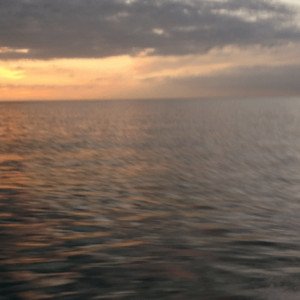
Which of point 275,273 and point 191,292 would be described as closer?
point 191,292

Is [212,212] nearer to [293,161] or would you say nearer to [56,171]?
[56,171]

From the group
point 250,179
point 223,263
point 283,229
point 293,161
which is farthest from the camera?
point 293,161

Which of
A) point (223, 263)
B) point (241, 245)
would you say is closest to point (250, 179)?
point (241, 245)

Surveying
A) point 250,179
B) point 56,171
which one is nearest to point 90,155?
point 56,171

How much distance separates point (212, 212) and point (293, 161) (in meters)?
15.4

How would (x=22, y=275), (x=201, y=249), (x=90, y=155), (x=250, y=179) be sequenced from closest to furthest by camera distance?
(x=22, y=275)
(x=201, y=249)
(x=250, y=179)
(x=90, y=155)

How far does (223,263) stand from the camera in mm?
8930

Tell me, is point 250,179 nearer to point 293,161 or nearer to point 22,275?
point 293,161

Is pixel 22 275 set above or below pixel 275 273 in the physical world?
above

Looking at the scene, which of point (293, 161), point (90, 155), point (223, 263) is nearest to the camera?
point (223, 263)

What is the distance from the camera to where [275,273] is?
27.4 feet

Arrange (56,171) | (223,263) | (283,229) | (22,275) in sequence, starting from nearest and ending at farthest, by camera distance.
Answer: (22,275)
(223,263)
(283,229)
(56,171)

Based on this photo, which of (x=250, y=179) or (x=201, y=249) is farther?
(x=250, y=179)

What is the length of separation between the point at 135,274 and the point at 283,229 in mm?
5237
